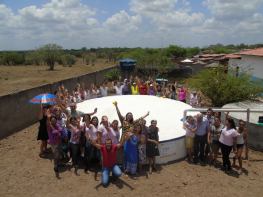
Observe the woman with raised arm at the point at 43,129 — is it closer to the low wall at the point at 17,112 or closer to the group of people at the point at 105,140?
the group of people at the point at 105,140

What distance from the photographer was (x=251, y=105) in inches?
341

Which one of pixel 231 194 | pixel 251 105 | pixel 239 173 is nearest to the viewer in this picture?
pixel 231 194

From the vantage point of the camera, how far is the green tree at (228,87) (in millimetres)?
9820

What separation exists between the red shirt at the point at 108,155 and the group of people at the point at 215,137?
202 centimetres

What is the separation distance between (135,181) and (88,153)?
1318 millimetres

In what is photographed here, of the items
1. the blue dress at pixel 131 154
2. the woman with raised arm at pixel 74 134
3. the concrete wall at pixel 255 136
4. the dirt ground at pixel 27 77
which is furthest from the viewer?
the dirt ground at pixel 27 77

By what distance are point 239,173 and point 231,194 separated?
2.93ft

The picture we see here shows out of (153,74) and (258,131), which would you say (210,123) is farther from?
(153,74)

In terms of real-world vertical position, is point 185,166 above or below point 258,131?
below

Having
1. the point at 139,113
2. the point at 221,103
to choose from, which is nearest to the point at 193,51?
the point at 221,103

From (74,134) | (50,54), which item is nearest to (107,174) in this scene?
(74,134)

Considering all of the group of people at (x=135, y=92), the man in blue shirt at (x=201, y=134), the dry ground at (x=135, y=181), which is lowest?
the dry ground at (x=135, y=181)

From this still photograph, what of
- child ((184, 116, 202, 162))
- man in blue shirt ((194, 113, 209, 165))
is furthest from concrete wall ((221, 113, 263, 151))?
child ((184, 116, 202, 162))

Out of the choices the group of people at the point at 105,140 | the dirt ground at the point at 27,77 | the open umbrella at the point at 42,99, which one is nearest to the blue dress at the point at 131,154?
the group of people at the point at 105,140
